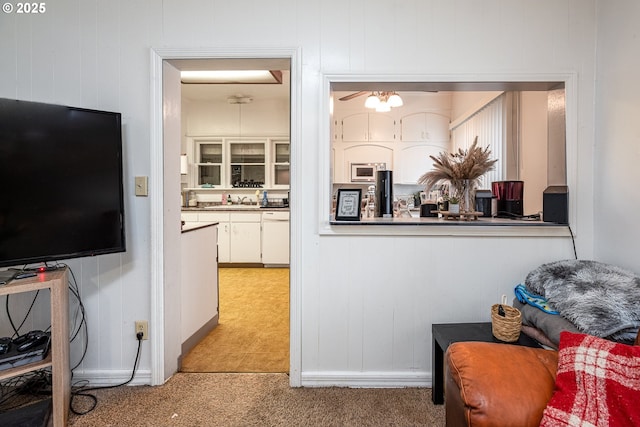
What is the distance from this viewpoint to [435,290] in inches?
78.0

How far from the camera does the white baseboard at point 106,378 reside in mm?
2008

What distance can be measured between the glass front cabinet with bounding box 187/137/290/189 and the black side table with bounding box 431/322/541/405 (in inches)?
175

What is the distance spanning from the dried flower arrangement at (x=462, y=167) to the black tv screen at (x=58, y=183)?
5.77 ft

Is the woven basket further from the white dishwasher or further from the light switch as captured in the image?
the white dishwasher

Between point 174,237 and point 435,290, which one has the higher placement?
point 174,237

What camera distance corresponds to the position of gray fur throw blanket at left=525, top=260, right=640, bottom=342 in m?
1.28

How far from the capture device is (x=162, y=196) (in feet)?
6.53

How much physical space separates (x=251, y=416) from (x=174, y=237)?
1130mm

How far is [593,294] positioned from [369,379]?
47.4 inches

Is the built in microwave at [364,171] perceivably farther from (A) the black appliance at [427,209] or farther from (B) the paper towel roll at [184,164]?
(A) the black appliance at [427,209]

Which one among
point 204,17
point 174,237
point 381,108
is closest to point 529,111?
point 381,108

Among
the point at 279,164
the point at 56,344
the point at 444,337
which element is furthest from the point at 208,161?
the point at 444,337

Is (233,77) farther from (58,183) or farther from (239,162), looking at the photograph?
(58,183)

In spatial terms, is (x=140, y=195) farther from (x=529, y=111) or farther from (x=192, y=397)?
(x=529, y=111)
